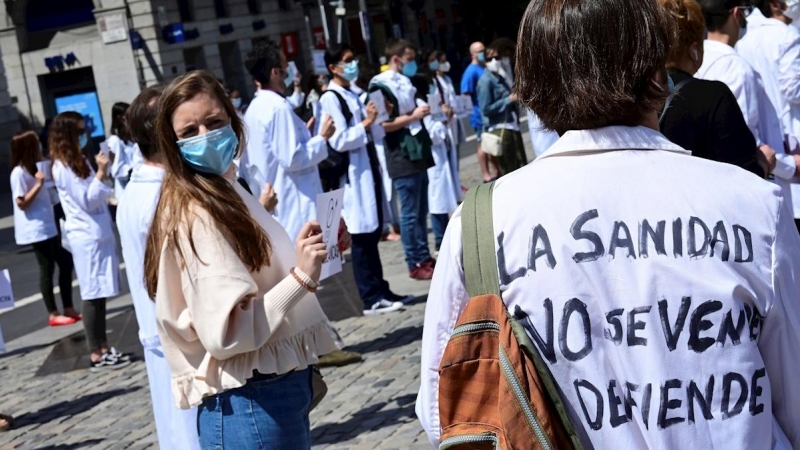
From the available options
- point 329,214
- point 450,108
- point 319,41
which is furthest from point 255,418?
point 319,41

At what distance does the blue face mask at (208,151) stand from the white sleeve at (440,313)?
4.95ft

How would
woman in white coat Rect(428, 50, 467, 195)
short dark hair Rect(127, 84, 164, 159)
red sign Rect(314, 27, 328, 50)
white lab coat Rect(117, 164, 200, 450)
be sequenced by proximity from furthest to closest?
red sign Rect(314, 27, 328, 50)
woman in white coat Rect(428, 50, 467, 195)
white lab coat Rect(117, 164, 200, 450)
short dark hair Rect(127, 84, 164, 159)

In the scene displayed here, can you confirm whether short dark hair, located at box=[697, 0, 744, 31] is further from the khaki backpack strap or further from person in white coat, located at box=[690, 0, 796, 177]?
the khaki backpack strap

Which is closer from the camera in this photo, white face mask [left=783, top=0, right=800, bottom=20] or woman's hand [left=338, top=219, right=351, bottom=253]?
woman's hand [left=338, top=219, right=351, bottom=253]

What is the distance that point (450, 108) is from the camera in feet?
43.8

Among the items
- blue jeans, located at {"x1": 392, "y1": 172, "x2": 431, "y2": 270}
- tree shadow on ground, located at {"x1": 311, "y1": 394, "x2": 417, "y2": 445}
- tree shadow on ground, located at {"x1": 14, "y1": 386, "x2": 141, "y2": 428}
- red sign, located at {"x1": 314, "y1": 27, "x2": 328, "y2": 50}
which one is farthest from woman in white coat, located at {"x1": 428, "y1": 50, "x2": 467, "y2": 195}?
red sign, located at {"x1": 314, "y1": 27, "x2": 328, "y2": 50}

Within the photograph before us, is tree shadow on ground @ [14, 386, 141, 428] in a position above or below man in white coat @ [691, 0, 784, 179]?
below

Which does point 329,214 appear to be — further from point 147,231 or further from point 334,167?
point 334,167

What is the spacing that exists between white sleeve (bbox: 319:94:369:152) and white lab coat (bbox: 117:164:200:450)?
15.7ft

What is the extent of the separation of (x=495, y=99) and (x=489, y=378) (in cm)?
1169

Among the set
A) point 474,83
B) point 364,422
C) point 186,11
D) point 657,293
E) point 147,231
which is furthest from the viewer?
point 186,11

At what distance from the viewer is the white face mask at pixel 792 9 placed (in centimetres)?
706

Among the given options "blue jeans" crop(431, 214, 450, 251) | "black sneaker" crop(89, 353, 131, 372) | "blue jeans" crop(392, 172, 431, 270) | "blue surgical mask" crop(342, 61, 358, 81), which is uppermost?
"blue surgical mask" crop(342, 61, 358, 81)

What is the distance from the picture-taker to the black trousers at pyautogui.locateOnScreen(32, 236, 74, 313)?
11.4 m
